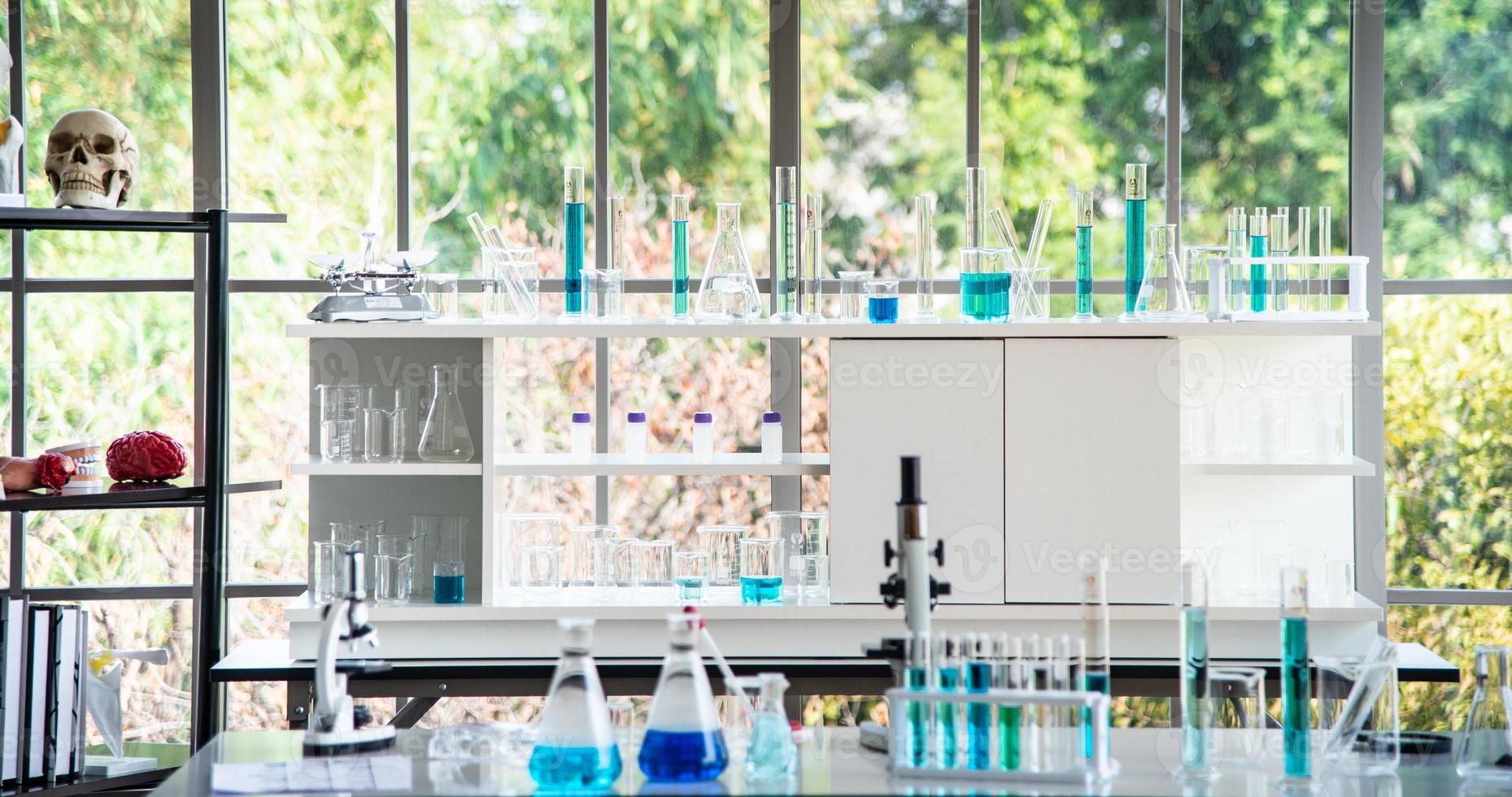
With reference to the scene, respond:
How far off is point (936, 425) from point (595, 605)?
87cm

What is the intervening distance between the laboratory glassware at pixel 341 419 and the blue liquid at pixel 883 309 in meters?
1.18

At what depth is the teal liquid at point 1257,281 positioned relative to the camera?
9.91 feet

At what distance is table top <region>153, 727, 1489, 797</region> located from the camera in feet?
5.92

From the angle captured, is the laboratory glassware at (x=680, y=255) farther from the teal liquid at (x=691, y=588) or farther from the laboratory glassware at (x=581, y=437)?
the teal liquid at (x=691, y=588)

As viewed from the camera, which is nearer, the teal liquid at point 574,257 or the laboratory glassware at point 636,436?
the teal liquid at point 574,257

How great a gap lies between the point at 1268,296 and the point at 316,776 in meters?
2.26

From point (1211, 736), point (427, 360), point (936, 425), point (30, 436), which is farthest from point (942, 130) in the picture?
point (30, 436)

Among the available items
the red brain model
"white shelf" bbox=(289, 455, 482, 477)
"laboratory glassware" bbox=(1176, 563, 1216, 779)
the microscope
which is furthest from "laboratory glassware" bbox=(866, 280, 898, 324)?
the red brain model

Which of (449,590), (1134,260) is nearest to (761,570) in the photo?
(449,590)

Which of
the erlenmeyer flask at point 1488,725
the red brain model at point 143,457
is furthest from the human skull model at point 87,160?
the erlenmeyer flask at point 1488,725

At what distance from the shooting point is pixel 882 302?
303 cm

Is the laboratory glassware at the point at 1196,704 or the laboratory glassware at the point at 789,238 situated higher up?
the laboratory glassware at the point at 789,238

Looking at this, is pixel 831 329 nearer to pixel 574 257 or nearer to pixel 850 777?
pixel 574 257

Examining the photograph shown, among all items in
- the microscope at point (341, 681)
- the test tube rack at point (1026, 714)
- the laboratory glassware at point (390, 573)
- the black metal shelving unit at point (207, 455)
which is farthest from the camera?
the laboratory glassware at point (390, 573)
